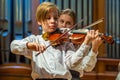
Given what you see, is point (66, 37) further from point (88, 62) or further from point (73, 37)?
point (88, 62)

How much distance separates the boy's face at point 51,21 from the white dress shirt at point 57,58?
2.9 inches

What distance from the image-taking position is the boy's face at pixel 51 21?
5.70 ft

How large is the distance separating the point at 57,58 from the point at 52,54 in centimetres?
4

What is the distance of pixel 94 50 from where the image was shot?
1.70 m

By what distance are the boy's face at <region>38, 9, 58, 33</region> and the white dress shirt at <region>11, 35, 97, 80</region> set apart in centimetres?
7

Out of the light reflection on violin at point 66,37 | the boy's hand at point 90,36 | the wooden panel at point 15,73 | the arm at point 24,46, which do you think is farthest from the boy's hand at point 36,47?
the wooden panel at point 15,73

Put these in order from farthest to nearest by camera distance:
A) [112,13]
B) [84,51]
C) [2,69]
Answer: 1. [112,13]
2. [2,69]
3. [84,51]

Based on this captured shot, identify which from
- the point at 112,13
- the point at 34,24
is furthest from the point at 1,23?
the point at 112,13

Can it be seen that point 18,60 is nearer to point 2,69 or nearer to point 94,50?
point 2,69

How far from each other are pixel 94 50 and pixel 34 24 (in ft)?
5.62

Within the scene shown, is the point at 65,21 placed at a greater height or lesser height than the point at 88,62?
greater

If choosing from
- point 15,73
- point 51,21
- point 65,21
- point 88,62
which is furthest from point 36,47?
point 15,73

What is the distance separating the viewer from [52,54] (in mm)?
1752

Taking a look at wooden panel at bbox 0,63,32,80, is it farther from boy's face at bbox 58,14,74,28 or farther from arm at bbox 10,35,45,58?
arm at bbox 10,35,45,58
